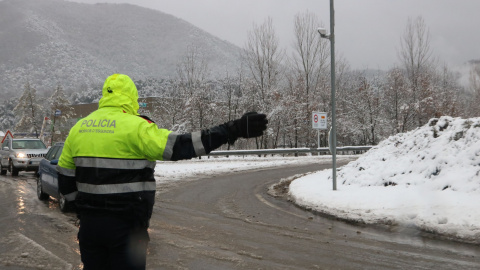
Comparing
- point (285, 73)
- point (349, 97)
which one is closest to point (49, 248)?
point (285, 73)

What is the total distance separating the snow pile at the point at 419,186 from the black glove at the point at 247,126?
17.9 ft

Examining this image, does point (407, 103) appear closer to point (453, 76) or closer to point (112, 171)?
point (453, 76)

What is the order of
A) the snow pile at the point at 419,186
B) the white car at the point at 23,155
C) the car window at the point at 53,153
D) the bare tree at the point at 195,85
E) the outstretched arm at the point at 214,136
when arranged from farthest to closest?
the bare tree at the point at 195,85 < the white car at the point at 23,155 < the car window at the point at 53,153 < the snow pile at the point at 419,186 < the outstretched arm at the point at 214,136

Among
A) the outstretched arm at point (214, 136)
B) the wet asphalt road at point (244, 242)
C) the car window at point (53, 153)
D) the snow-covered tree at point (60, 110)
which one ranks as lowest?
the wet asphalt road at point (244, 242)

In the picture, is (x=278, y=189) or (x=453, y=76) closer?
(x=278, y=189)

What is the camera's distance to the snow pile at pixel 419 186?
7.49 metres

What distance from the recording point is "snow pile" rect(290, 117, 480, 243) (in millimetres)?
7488

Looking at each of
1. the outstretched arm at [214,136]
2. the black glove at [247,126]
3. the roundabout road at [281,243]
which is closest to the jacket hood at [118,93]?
the outstretched arm at [214,136]

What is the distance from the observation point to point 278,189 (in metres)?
13.8

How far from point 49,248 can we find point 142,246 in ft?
14.3

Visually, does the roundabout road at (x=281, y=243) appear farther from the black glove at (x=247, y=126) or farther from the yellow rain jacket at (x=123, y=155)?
the black glove at (x=247, y=126)

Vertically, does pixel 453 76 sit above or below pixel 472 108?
above

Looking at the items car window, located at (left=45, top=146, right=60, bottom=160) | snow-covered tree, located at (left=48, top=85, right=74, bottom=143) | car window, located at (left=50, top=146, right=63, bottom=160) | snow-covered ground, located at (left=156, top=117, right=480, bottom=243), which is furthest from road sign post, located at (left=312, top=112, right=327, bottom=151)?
snow-covered tree, located at (left=48, top=85, right=74, bottom=143)

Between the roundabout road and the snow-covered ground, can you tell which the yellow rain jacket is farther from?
the snow-covered ground
